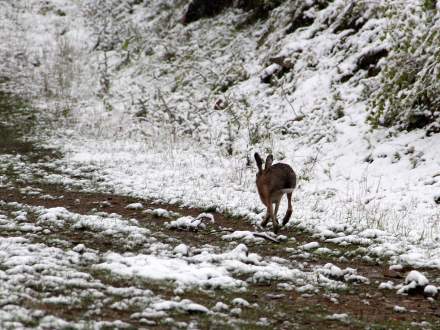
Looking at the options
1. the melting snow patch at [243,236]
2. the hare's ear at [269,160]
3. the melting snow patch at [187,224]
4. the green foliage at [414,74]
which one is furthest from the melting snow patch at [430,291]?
the green foliage at [414,74]

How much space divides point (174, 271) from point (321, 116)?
10.1m

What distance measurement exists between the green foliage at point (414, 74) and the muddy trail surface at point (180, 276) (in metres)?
5.06

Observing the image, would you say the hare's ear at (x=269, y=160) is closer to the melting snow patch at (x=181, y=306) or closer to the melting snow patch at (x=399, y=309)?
the melting snow patch at (x=399, y=309)

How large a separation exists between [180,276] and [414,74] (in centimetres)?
845

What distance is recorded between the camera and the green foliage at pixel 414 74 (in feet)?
39.3

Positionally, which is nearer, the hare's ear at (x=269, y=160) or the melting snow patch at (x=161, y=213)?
the hare's ear at (x=269, y=160)

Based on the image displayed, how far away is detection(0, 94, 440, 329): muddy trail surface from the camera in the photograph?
4.83 m

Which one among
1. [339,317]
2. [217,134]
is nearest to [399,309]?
[339,317]

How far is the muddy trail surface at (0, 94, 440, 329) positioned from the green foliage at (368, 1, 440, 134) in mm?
5062

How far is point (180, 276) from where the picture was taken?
5992mm

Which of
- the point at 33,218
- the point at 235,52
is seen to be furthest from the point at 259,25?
the point at 33,218

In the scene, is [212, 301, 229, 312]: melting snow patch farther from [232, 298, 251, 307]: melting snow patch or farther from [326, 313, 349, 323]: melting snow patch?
[326, 313, 349, 323]: melting snow patch

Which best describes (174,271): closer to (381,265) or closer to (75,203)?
(381,265)

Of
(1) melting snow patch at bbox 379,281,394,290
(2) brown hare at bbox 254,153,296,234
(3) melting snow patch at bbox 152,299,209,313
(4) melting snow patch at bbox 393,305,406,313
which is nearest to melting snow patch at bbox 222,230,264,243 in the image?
(2) brown hare at bbox 254,153,296,234
